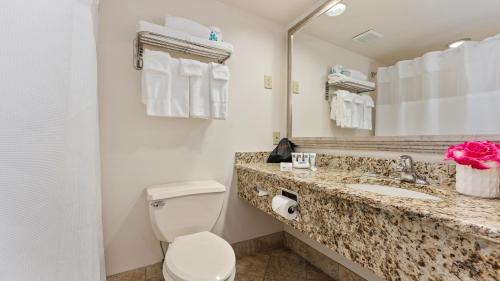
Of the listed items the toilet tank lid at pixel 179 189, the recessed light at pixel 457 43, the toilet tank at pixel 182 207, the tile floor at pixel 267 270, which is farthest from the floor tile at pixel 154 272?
the recessed light at pixel 457 43

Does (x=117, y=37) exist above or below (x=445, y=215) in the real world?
above

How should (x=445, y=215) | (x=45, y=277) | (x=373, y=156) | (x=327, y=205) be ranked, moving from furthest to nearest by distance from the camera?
(x=373, y=156) < (x=327, y=205) < (x=445, y=215) < (x=45, y=277)

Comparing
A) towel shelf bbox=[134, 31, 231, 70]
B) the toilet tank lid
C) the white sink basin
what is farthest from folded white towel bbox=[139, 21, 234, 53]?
the white sink basin

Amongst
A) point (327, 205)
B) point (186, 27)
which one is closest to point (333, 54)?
point (186, 27)

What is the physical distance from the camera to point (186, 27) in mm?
1362

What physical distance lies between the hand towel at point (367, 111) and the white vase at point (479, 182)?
1.73ft

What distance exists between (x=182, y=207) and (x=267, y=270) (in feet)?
2.64

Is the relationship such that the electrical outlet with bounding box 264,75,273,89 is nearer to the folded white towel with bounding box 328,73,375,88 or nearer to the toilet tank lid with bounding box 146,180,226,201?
the folded white towel with bounding box 328,73,375,88

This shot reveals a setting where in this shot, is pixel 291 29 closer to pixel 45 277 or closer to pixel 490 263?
pixel 490 263

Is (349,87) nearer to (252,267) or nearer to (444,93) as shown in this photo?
(444,93)

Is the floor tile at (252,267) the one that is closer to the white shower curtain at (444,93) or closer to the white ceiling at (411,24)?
the white shower curtain at (444,93)

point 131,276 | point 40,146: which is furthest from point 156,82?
point 131,276

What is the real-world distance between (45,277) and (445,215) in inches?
37.4

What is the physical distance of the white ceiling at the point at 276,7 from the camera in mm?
1604
